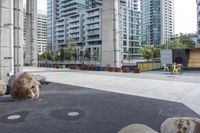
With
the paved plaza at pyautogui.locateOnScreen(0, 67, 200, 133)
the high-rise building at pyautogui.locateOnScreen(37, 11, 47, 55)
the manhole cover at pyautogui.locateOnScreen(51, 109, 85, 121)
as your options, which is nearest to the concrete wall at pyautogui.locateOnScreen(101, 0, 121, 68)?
the paved plaza at pyautogui.locateOnScreen(0, 67, 200, 133)

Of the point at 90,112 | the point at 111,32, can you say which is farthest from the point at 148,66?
the point at 90,112

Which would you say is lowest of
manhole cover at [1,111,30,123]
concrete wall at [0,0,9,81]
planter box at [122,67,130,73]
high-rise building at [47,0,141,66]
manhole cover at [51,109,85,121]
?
manhole cover at [1,111,30,123]

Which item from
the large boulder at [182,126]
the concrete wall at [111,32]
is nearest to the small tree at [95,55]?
the concrete wall at [111,32]

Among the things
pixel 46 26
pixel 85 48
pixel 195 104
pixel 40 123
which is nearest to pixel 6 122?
pixel 40 123

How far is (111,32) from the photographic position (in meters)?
28.5

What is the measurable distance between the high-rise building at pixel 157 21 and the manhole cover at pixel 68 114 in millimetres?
154948

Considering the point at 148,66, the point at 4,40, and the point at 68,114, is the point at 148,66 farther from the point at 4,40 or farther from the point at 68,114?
the point at 68,114

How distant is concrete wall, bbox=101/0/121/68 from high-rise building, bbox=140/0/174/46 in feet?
440

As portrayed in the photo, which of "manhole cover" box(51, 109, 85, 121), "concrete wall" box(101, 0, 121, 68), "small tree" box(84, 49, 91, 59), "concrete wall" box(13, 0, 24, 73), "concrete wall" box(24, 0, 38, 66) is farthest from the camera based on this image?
"small tree" box(84, 49, 91, 59)

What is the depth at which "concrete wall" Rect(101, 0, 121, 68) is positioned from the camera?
2827 cm

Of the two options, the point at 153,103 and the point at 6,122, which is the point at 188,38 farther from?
the point at 6,122

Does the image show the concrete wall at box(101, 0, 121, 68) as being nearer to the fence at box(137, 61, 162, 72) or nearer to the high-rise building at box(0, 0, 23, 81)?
the fence at box(137, 61, 162, 72)

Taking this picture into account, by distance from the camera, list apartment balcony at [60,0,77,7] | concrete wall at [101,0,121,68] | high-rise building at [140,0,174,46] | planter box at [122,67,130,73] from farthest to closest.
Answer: high-rise building at [140,0,174,46] < apartment balcony at [60,0,77,7] < planter box at [122,67,130,73] < concrete wall at [101,0,121,68]

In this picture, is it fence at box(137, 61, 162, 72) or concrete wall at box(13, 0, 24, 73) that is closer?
concrete wall at box(13, 0, 24, 73)
